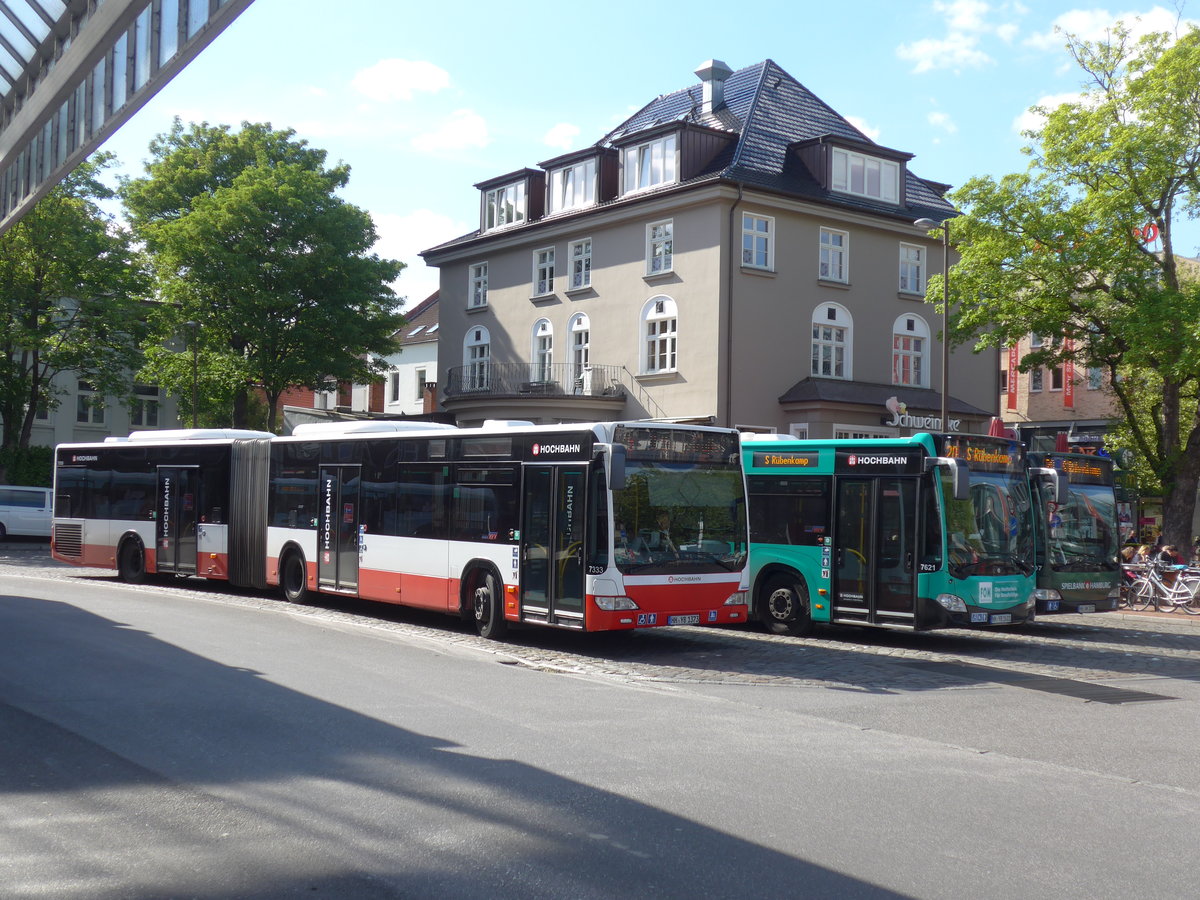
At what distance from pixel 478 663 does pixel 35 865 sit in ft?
26.7

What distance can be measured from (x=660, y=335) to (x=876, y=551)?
2041cm

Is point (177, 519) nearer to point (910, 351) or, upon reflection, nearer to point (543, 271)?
point (543, 271)

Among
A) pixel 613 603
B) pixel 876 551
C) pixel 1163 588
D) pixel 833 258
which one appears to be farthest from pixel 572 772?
pixel 833 258

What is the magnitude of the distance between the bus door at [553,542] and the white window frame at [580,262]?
23.7 metres

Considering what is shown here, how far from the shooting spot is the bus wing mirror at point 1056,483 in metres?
19.1

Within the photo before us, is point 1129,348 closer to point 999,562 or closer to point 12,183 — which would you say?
point 999,562

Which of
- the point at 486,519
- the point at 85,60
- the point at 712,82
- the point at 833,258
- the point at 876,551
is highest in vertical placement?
the point at 712,82

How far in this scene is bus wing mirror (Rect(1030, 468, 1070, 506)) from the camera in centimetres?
1914

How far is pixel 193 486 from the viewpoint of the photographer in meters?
23.1

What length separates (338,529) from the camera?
63.4ft

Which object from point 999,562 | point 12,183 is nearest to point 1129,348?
point 999,562

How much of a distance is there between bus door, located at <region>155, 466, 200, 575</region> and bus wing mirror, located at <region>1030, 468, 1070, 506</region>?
48.6ft

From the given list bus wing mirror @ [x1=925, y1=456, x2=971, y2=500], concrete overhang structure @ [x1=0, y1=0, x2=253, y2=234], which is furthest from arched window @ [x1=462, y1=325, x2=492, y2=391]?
concrete overhang structure @ [x1=0, y1=0, x2=253, y2=234]

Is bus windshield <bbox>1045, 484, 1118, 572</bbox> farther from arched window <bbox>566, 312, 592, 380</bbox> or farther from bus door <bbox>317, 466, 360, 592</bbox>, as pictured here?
arched window <bbox>566, 312, 592, 380</bbox>
